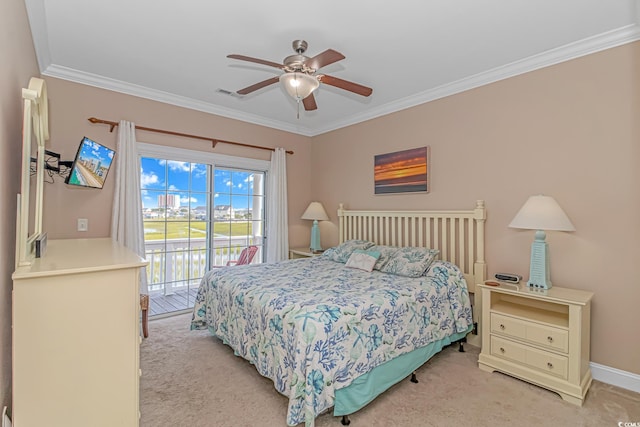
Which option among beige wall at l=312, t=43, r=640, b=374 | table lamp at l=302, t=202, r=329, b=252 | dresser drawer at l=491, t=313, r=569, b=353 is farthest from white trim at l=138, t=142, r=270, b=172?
dresser drawer at l=491, t=313, r=569, b=353

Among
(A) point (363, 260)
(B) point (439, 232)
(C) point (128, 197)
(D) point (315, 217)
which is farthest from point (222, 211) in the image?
(B) point (439, 232)

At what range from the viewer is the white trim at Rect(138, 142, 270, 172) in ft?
11.8

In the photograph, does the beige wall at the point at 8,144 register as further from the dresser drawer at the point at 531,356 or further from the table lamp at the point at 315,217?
the table lamp at the point at 315,217

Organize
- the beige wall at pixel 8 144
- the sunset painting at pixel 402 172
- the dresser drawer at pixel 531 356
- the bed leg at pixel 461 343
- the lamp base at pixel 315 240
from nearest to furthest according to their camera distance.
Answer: the beige wall at pixel 8 144 < the dresser drawer at pixel 531 356 < the bed leg at pixel 461 343 < the sunset painting at pixel 402 172 < the lamp base at pixel 315 240

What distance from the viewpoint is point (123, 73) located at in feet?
10.1

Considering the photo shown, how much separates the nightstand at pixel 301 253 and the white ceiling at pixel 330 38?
7.19 feet

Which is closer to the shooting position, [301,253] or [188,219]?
[188,219]

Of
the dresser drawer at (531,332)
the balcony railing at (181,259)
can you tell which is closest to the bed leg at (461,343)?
the dresser drawer at (531,332)

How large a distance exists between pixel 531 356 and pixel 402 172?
2.20 meters

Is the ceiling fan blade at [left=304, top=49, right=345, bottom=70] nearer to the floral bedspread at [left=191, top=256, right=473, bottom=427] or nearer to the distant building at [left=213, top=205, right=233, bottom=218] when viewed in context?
the floral bedspread at [left=191, top=256, right=473, bottom=427]

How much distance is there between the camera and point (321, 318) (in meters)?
1.87

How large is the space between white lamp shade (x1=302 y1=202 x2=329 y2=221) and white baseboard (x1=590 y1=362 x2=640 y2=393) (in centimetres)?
322

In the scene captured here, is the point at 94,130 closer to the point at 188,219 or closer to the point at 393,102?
the point at 188,219

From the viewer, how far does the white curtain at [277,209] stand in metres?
4.51
